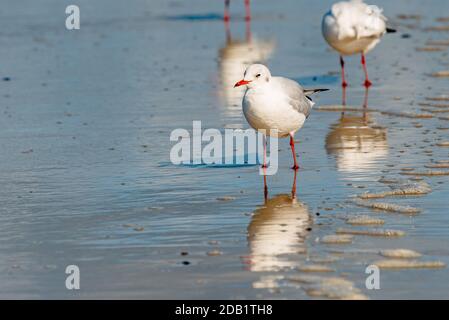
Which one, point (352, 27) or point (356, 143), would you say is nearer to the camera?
point (356, 143)

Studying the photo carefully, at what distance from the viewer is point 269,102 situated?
1009 cm

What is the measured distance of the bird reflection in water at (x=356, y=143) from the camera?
35.0ft

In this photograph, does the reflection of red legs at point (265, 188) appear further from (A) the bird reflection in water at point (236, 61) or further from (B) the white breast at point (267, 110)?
(A) the bird reflection in water at point (236, 61)

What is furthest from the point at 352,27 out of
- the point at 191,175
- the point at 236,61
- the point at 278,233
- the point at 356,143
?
the point at 278,233

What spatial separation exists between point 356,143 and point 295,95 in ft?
5.05

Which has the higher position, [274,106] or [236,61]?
[236,61]

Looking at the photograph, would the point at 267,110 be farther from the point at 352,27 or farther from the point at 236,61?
the point at 236,61

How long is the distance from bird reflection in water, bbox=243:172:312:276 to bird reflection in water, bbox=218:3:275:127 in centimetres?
375

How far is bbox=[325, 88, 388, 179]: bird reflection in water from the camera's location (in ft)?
35.0

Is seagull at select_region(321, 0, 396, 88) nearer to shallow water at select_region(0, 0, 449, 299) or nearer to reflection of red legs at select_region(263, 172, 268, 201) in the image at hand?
shallow water at select_region(0, 0, 449, 299)

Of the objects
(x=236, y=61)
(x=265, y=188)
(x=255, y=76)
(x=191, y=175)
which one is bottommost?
(x=265, y=188)

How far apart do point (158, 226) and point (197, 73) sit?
8464mm

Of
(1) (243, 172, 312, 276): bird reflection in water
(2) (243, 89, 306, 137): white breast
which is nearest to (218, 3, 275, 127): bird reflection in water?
(2) (243, 89, 306, 137): white breast

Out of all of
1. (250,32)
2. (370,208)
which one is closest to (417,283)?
(370,208)
